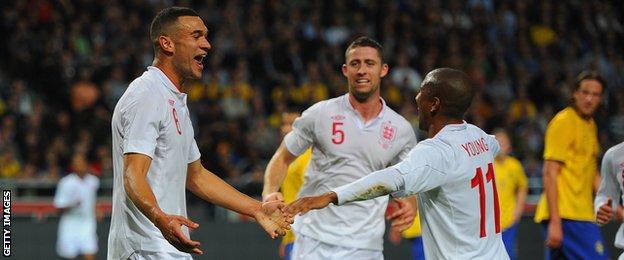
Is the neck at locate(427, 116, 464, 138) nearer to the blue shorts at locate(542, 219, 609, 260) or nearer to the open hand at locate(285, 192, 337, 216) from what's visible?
the open hand at locate(285, 192, 337, 216)

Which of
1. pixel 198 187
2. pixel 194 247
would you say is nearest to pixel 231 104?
pixel 198 187

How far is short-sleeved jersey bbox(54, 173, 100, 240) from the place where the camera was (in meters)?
12.8

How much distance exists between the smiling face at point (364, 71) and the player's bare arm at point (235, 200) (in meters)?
1.78

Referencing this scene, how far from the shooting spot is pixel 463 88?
18.4 feet

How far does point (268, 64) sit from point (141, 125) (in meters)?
11.6

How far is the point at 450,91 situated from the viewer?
5.57 m

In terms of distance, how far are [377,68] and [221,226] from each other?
5368mm

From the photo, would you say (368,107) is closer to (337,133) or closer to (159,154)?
(337,133)

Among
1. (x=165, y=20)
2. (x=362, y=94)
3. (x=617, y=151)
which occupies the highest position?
(x=165, y=20)

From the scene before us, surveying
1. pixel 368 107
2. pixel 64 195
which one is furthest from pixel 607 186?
pixel 64 195

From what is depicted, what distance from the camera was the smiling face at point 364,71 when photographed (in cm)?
756

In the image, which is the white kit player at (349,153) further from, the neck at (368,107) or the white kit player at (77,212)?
the white kit player at (77,212)

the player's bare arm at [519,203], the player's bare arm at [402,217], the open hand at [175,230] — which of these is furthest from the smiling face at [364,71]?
the player's bare arm at [519,203]

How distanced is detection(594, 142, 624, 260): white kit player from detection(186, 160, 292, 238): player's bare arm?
251 cm
